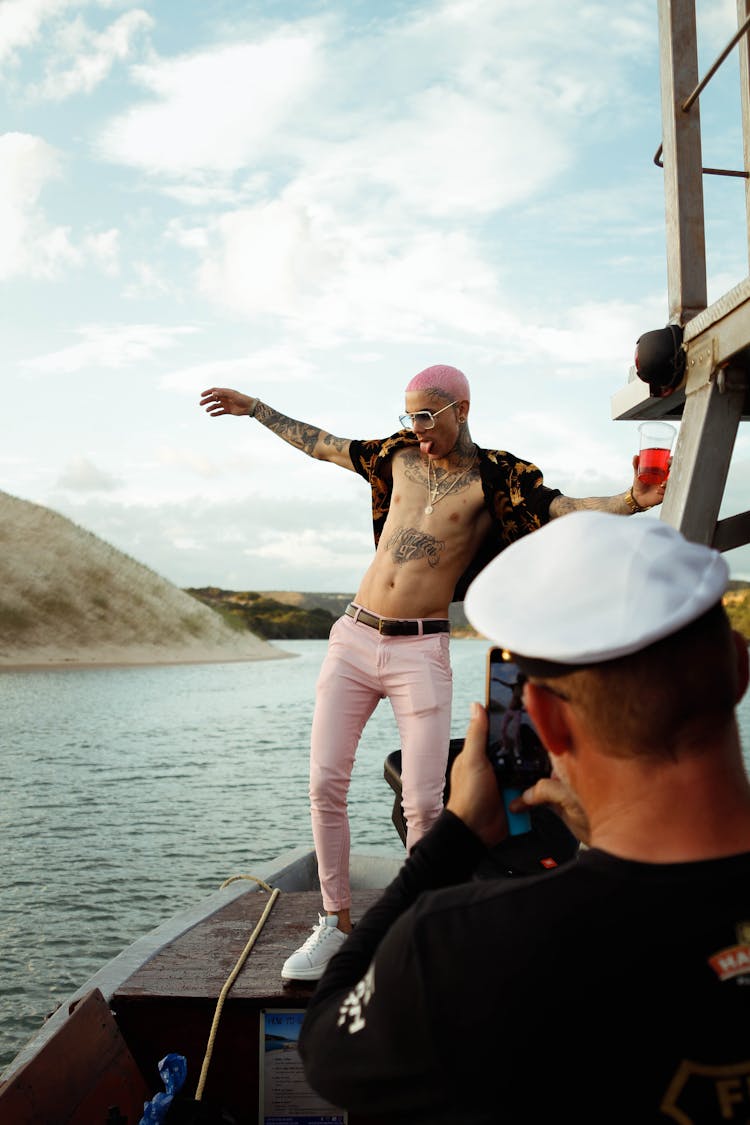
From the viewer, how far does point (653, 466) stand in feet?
11.6

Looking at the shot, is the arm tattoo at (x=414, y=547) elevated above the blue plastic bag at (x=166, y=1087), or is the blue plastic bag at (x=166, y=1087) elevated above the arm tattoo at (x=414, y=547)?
the arm tattoo at (x=414, y=547)

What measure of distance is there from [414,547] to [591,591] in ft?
9.77

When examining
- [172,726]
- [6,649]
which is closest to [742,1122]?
[172,726]

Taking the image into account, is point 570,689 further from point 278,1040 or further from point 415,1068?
point 278,1040

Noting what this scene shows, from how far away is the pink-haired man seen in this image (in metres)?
3.98

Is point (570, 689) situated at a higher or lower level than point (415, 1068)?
higher

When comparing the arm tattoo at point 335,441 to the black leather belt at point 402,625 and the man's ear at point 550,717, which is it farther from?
the man's ear at point 550,717

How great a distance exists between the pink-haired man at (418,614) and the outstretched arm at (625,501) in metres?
0.08

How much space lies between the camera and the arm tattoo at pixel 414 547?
4176mm

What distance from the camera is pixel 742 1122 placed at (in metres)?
1.12

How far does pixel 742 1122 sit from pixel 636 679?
20.6 inches

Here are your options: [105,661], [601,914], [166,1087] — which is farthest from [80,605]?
[601,914]

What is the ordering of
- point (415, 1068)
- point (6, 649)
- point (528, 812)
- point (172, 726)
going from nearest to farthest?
point (415, 1068) < point (528, 812) < point (172, 726) < point (6, 649)

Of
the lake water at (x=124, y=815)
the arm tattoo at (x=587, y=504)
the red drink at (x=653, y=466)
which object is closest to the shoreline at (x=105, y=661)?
the lake water at (x=124, y=815)
